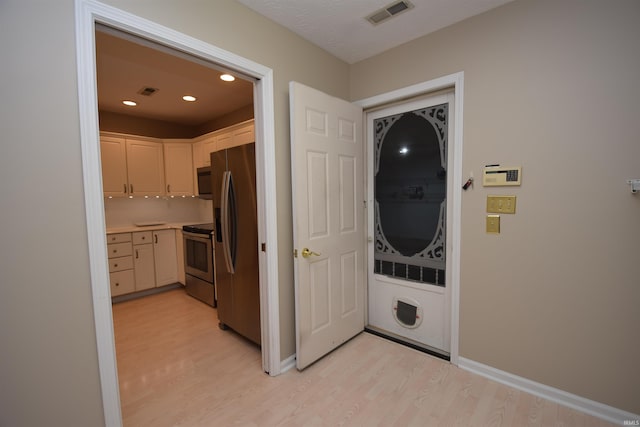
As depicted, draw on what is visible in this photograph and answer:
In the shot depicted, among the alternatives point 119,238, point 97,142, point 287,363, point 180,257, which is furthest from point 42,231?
point 180,257

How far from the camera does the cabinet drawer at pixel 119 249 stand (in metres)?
3.66

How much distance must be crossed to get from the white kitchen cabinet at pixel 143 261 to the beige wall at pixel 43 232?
9.66 feet

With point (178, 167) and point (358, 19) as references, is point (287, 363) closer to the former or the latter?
point (358, 19)

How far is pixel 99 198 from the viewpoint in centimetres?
131

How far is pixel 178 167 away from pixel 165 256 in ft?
4.52

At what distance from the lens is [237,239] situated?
2.63 meters

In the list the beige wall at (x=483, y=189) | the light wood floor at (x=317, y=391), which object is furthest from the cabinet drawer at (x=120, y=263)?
the beige wall at (x=483, y=189)

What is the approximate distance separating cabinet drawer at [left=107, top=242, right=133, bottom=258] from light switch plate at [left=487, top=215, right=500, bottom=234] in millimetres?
4236

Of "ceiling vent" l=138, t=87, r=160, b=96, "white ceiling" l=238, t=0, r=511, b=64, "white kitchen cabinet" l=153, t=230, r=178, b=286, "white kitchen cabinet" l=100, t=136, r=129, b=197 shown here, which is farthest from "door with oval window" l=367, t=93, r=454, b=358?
"white kitchen cabinet" l=100, t=136, r=129, b=197

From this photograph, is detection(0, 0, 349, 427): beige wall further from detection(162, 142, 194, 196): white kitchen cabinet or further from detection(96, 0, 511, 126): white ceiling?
detection(162, 142, 194, 196): white kitchen cabinet

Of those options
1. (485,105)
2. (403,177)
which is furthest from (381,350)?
(485,105)

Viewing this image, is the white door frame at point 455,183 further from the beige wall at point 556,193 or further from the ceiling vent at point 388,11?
the ceiling vent at point 388,11

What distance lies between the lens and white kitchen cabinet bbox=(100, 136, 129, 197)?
3783 millimetres

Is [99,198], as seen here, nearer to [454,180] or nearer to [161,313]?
[454,180]
